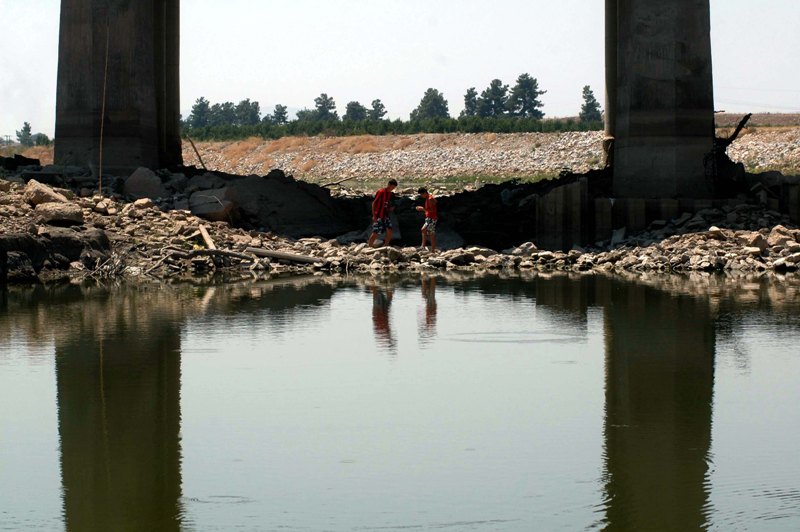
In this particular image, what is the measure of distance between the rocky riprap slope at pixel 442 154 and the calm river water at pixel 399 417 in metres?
66.0

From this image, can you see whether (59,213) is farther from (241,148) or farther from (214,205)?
(241,148)

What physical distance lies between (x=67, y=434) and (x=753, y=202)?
22.7m

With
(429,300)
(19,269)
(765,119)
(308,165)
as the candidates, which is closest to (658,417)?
(429,300)

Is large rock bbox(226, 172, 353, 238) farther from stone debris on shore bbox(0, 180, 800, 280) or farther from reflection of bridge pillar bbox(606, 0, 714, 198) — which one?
reflection of bridge pillar bbox(606, 0, 714, 198)

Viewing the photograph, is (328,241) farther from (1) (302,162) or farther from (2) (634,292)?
(1) (302,162)

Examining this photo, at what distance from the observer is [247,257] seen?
25.9 metres

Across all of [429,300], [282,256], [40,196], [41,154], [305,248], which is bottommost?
[429,300]

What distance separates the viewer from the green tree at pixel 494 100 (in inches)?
7648

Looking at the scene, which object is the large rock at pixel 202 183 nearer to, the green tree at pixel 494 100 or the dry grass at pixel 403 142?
the dry grass at pixel 403 142

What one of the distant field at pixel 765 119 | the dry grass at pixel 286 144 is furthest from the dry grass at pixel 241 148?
the distant field at pixel 765 119

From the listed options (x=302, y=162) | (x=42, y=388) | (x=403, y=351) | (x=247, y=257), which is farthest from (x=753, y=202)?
(x=302, y=162)

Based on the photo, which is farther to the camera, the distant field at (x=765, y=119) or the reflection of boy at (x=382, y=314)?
the distant field at (x=765, y=119)

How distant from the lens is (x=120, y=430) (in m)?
10.5

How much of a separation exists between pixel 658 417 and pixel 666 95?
65.3 ft
